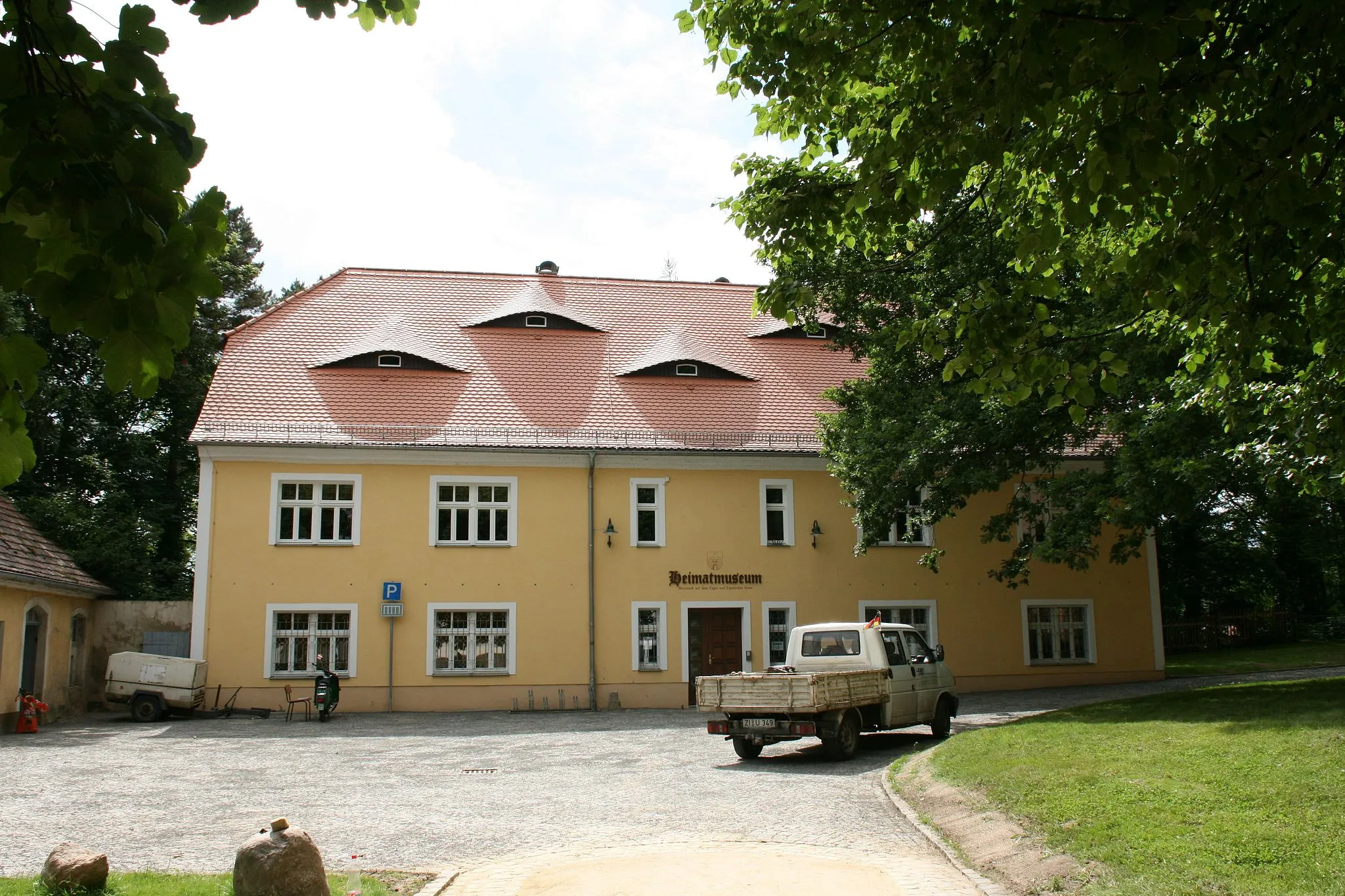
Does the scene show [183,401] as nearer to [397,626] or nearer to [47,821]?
[397,626]

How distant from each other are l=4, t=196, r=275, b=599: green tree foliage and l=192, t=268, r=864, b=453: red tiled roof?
Answer: 3947 mm

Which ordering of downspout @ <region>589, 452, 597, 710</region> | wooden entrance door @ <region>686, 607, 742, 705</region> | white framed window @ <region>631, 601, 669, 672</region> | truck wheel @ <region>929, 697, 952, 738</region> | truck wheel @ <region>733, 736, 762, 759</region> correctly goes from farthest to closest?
wooden entrance door @ <region>686, 607, 742, 705</region> → white framed window @ <region>631, 601, 669, 672</region> → downspout @ <region>589, 452, 597, 710</region> → truck wheel @ <region>929, 697, 952, 738</region> → truck wheel @ <region>733, 736, 762, 759</region>

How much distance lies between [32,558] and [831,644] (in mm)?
16555

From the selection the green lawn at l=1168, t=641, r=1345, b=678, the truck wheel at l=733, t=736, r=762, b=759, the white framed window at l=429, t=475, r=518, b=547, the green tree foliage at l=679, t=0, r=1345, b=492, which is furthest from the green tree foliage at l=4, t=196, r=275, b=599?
the green lawn at l=1168, t=641, r=1345, b=678

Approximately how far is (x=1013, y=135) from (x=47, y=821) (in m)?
10.5

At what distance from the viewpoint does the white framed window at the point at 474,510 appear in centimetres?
2561

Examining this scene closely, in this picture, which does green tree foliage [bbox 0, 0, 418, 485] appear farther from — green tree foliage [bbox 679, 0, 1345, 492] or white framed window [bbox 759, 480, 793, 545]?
white framed window [bbox 759, 480, 793, 545]

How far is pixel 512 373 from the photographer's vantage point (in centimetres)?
2866

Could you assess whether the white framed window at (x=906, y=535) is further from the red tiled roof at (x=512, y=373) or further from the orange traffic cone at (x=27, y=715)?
the orange traffic cone at (x=27, y=715)

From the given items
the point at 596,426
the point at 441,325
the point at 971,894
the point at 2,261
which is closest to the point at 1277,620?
the point at 596,426

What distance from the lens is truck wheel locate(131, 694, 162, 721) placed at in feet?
74.7

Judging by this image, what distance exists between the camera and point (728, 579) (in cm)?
2661

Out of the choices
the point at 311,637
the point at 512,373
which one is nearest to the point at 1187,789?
the point at 311,637

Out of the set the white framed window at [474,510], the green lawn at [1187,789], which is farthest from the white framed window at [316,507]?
the green lawn at [1187,789]
